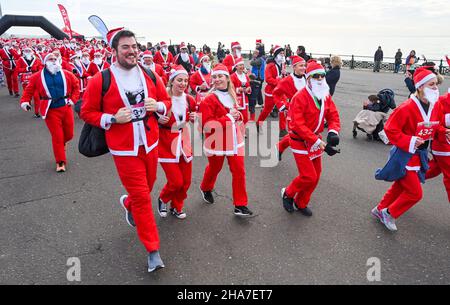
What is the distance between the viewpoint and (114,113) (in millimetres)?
3230

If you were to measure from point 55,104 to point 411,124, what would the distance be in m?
5.62

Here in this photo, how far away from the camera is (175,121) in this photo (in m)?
4.14

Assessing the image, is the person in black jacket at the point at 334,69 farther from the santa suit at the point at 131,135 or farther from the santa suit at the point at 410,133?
the santa suit at the point at 131,135

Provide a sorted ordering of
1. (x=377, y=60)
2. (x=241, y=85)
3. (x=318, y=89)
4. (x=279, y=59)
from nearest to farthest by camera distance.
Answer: (x=318, y=89) → (x=241, y=85) → (x=279, y=59) → (x=377, y=60)

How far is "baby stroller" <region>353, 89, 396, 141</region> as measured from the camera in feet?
26.7

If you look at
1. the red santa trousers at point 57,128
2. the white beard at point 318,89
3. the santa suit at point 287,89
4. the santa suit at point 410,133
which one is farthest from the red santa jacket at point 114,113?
the santa suit at point 287,89

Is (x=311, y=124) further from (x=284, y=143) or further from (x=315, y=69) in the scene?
Answer: (x=284, y=143)

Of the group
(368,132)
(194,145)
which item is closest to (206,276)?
(194,145)

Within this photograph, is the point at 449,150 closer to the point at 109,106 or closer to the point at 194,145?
the point at 109,106

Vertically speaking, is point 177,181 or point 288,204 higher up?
point 177,181

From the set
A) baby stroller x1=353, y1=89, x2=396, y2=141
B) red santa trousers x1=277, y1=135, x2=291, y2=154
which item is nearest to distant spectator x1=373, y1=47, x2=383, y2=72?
baby stroller x1=353, y1=89, x2=396, y2=141

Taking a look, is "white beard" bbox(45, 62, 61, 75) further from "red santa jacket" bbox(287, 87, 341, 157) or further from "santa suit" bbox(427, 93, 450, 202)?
"santa suit" bbox(427, 93, 450, 202)

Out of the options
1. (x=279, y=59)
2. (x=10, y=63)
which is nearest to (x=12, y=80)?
(x=10, y=63)
